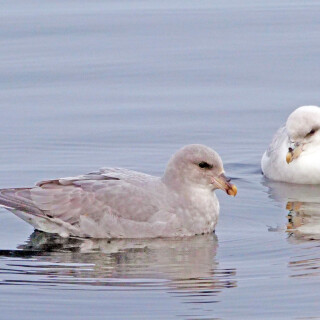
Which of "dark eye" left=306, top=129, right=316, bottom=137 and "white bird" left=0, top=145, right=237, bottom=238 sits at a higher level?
"dark eye" left=306, top=129, right=316, bottom=137

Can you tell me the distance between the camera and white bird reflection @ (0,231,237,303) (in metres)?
9.72

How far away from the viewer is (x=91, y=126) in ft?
48.7

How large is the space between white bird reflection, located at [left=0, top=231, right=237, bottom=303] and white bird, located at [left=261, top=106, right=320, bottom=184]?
8.60ft

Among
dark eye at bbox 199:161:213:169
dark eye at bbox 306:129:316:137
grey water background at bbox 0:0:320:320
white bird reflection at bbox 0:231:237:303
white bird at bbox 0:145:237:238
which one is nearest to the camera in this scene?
grey water background at bbox 0:0:320:320

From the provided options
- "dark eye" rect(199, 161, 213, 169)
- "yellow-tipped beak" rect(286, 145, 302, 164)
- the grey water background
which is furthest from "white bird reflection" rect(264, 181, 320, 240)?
"dark eye" rect(199, 161, 213, 169)

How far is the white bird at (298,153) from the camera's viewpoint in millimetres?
13430

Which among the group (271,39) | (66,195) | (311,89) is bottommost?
(66,195)

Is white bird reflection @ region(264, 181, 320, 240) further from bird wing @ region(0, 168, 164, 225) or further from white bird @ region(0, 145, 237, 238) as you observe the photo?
bird wing @ region(0, 168, 164, 225)

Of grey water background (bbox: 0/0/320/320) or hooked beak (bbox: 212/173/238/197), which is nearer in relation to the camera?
grey water background (bbox: 0/0/320/320)

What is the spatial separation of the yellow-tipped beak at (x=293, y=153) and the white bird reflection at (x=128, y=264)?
8.00ft

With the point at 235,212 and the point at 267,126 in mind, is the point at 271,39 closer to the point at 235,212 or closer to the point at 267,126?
the point at 267,126

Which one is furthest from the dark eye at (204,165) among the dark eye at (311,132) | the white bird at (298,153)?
the dark eye at (311,132)

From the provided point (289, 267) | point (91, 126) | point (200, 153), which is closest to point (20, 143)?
point (91, 126)

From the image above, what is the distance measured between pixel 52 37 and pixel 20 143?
492cm
